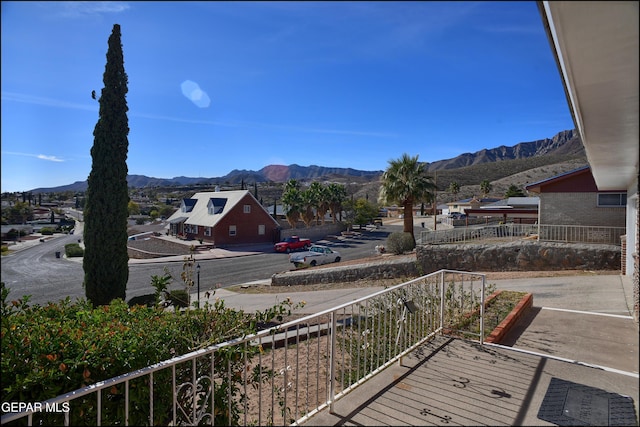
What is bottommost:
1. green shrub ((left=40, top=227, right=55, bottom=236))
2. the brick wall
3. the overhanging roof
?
green shrub ((left=40, top=227, right=55, bottom=236))

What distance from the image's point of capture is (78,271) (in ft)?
65.6

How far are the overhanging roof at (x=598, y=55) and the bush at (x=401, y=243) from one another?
16.5 m

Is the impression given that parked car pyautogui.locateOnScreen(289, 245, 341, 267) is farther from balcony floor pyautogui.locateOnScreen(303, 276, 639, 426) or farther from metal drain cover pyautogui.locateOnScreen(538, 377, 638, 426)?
metal drain cover pyautogui.locateOnScreen(538, 377, 638, 426)

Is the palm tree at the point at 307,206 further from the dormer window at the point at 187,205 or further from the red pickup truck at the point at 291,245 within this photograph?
the dormer window at the point at 187,205

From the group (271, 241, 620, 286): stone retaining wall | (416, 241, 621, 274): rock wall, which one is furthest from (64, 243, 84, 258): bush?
(416, 241, 621, 274): rock wall

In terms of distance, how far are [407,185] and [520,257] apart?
8318 millimetres

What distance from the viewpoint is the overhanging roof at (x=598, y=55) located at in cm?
107

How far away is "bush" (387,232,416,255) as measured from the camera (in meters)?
18.6

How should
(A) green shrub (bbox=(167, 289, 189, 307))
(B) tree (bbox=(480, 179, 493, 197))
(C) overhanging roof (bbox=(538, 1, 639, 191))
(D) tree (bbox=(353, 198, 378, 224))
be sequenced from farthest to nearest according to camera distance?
(B) tree (bbox=(480, 179, 493, 197)) < (D) tree (bbox=(353, 198, 378, 224)) < (A) green shrub (bbox=(167, 289, 189, 307)) < (C) overhanging roof (bbox=(538, 1, 639, 191))

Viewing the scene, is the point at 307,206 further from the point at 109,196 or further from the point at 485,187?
the point at 485,187

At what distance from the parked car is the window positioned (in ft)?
40.6

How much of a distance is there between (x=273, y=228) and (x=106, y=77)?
68.2ft

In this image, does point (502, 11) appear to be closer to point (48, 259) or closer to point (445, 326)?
point (445, 326)

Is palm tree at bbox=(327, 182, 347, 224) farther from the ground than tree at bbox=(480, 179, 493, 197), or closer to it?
closer to it
